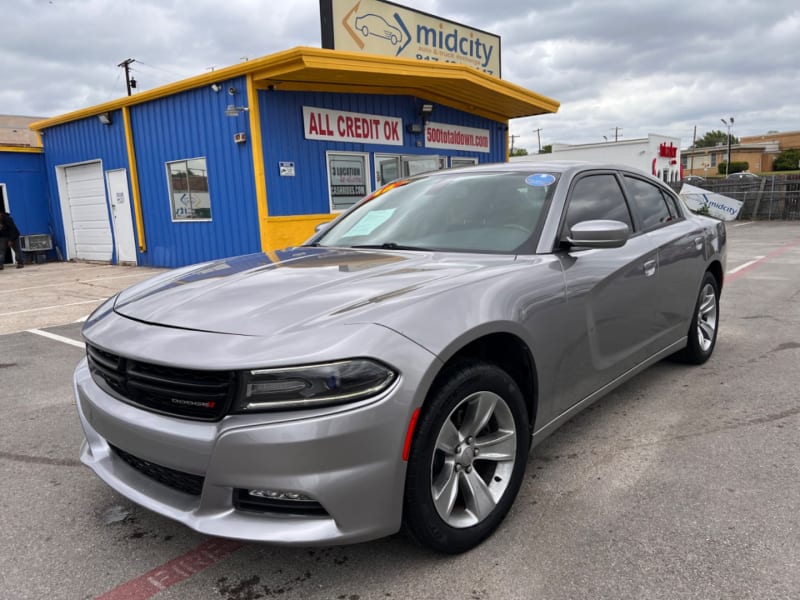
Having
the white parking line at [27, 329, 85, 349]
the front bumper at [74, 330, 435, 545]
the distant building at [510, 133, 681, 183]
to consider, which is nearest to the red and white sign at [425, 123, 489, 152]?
the white parking line at [27, 329, 85, 349]

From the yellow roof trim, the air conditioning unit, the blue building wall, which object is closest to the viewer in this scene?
the yellow roof trim

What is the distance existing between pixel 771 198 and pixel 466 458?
27.2 metres

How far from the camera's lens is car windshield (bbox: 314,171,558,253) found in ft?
10.0

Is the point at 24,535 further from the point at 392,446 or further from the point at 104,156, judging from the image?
the point at 104,156

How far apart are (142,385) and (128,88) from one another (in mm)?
43858

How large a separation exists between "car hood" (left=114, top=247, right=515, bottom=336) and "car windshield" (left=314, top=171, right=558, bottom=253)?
0.19 metres

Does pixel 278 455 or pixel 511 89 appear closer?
pixel 278 455

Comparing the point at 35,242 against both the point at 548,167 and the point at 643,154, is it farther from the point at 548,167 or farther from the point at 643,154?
the point at 643,154

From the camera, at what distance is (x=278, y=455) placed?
72.7 inches

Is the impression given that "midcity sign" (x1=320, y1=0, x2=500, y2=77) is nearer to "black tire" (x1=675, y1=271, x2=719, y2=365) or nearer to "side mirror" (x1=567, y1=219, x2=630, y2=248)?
"black tire" (x1=675, y1=271, x2=719, y2=365)

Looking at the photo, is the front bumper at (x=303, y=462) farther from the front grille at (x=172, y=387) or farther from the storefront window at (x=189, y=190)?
the storefront window at (x=189, y=190)

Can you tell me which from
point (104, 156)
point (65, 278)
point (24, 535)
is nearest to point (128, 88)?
point (104, 156)

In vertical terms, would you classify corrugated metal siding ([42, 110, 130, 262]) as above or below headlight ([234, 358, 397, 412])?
above

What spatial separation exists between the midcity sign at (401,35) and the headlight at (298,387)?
11.4m
